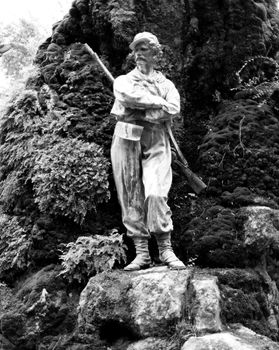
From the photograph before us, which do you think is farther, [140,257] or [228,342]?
[140,257]

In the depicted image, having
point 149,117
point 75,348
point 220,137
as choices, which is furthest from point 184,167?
point 75,348

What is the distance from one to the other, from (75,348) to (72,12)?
525 centimetres

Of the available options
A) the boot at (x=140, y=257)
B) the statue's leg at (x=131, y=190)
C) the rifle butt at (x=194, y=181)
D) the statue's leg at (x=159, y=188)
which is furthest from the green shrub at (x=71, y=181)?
the rifle butt at (x=194, y=181)

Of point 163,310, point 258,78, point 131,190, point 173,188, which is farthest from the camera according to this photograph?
point 258,78

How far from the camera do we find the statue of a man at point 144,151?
6264 millimetres

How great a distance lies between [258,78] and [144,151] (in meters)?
2.39

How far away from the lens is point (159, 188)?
20.7 ft

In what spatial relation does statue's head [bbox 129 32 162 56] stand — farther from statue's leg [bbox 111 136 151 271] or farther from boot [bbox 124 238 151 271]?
boot [bbox 124 238 151 271]

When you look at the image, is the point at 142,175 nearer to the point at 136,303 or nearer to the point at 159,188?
the point at 159,188

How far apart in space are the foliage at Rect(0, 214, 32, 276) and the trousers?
130cm

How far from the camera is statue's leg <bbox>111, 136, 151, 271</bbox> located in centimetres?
641

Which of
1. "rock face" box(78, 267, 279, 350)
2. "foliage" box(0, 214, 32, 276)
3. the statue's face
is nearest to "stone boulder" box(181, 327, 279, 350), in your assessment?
"rock face" box(78, 267, 279, 350)

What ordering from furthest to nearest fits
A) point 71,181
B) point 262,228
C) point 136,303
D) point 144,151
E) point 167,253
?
point 71,181
point 144,151
point 262,228
point 167,253
point 136,303

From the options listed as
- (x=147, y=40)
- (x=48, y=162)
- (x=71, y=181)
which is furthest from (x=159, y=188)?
(x=147, y=40)
